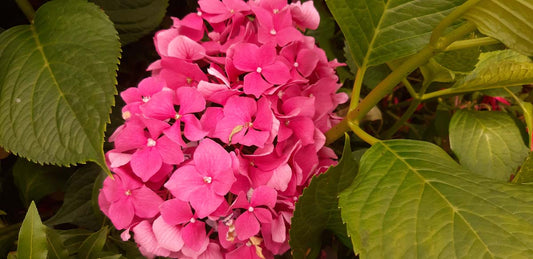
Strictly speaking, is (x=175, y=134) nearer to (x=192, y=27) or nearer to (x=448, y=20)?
(x=192, y=27)

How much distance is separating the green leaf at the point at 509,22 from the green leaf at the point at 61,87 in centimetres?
41

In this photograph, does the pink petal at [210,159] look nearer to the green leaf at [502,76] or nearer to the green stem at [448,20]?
the green stem at [448,20]

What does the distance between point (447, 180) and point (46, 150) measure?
1.52 feet

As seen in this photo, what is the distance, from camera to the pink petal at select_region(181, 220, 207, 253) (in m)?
0.49

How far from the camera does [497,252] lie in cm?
40

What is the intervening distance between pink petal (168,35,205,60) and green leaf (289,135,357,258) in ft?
0.67

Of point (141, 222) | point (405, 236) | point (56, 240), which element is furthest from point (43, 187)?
point (405, 236)

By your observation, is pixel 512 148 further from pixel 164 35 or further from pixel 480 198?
pixel 164 35

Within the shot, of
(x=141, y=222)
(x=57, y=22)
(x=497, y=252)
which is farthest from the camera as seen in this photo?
(x=57, y=22)

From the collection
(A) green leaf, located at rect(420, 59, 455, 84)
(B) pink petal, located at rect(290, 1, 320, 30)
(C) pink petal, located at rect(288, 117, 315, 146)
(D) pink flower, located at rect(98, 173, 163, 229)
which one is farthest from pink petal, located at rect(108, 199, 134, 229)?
(A) green leaf, located at rect(420, 59, 455, 84)

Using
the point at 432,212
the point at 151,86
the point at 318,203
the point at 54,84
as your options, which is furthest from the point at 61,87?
the point at 432,212

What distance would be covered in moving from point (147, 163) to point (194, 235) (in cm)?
9

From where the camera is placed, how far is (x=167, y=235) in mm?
490

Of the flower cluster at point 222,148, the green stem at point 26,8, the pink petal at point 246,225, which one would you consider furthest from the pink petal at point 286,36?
the green stem at point 26,8
